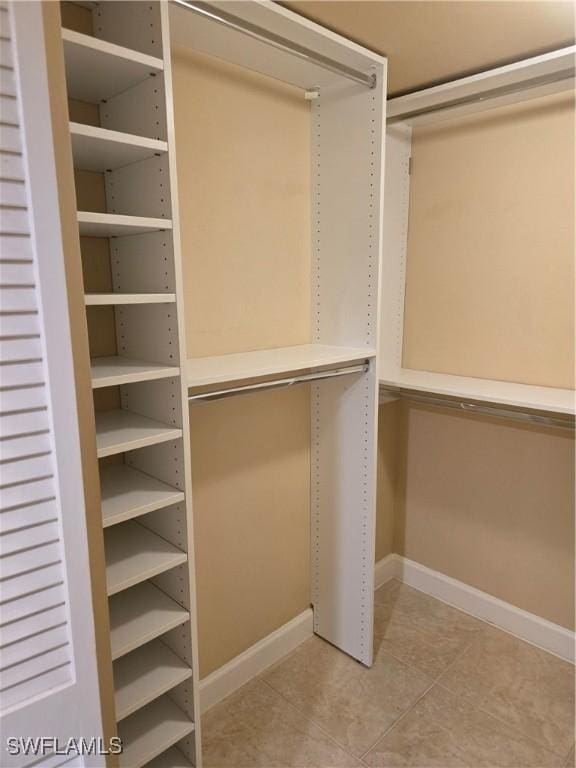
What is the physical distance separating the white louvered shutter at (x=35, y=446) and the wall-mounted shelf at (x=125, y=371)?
0.99 feet

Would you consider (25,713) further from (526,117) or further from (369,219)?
(526,117)

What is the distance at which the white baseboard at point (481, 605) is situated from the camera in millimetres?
2088

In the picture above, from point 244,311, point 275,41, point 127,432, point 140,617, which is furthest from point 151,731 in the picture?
point 275,41

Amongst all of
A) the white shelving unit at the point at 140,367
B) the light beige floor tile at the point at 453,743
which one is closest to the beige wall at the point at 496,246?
the light beige floor tile at the point at 453,743

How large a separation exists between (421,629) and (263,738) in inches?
34.2

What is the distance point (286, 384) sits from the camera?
1.62m

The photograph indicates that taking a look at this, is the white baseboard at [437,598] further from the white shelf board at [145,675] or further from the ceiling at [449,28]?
the ceiling at [449,28]

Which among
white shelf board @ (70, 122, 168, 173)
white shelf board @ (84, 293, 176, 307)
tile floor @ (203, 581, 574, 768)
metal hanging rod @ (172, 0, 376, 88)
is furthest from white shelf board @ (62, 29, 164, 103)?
tile floor @ (203, 581, 574, 768)

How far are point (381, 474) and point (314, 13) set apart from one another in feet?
6.16

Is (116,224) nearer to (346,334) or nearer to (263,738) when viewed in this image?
(346,334)

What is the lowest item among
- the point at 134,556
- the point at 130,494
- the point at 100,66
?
the point at 134,556

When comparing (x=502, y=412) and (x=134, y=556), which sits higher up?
(x=502, y=412)

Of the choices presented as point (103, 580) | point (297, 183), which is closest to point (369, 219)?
point (297, 183)

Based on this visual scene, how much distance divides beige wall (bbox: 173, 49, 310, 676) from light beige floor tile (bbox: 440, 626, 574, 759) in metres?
0.77
